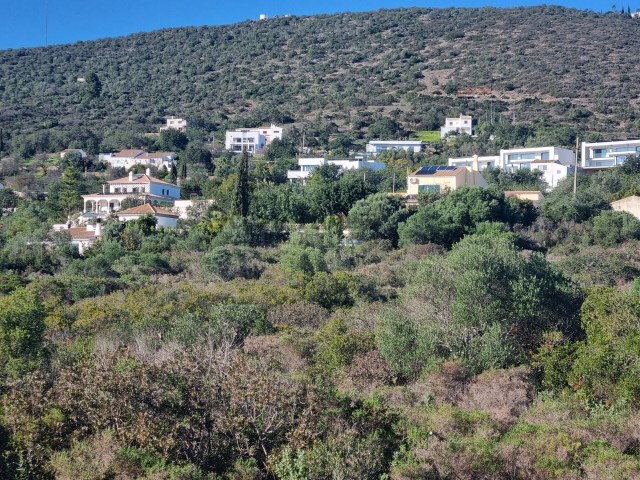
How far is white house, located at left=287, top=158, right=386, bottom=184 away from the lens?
62.8 m

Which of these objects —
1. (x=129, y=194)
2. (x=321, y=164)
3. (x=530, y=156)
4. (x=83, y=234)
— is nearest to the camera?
(x=83, y=234)

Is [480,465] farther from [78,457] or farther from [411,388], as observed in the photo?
[78,457]

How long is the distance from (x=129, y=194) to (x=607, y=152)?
104ft

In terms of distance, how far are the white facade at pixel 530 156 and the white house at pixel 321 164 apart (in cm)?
856

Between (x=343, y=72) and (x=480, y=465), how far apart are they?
96424 millimetres

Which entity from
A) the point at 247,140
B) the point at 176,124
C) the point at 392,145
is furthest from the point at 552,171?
the point at 176,124

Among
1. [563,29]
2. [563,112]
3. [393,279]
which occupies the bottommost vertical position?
[393,279]

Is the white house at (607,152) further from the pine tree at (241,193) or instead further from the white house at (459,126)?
the pine tree at (241,193)

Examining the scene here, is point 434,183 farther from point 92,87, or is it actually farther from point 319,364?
point 92,87

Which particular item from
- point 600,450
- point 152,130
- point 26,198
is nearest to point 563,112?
point 152,130

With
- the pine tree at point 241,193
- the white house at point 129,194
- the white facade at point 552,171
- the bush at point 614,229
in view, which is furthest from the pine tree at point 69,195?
the bush at point 614,229

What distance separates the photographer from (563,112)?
8212 cm

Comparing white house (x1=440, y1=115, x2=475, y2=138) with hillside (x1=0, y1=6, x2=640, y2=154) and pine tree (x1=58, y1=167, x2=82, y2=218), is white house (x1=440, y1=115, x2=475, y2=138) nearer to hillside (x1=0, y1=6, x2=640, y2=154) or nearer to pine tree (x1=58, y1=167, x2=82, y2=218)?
hillside (x1=0, y1=6, x2=640, y2=154)

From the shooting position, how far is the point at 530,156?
63500 mm
